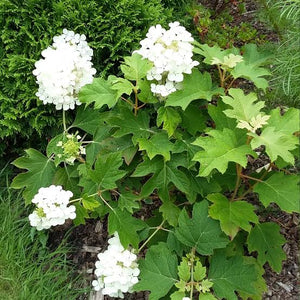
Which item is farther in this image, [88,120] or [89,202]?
[88,120]

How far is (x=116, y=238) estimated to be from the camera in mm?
2240

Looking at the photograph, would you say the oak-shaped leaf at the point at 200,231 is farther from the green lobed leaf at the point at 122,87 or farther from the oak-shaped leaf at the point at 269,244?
the green lobed leaf at the point at 122,87

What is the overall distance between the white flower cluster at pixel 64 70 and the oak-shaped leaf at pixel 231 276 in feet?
3.48

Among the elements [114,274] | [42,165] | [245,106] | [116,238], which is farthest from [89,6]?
[114,274]

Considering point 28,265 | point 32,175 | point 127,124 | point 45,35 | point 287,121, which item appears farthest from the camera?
point 28,265

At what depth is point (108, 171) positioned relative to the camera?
2197mm

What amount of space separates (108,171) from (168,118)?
0.37m

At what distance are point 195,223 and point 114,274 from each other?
17.1 inches

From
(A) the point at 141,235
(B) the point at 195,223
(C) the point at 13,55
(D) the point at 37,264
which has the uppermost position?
(C) the point at 13,55

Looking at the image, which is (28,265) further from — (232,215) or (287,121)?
(287,121)

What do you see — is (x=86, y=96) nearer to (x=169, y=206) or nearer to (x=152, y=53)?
(x=152, y=53)

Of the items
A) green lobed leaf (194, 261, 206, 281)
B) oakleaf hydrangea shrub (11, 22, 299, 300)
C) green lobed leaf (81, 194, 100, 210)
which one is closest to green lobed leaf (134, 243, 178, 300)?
oakleaf hydrangea shrub (11, 22, 299, 300)

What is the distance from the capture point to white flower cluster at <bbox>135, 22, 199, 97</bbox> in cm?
210

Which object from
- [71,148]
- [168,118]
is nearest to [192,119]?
[168,118]
